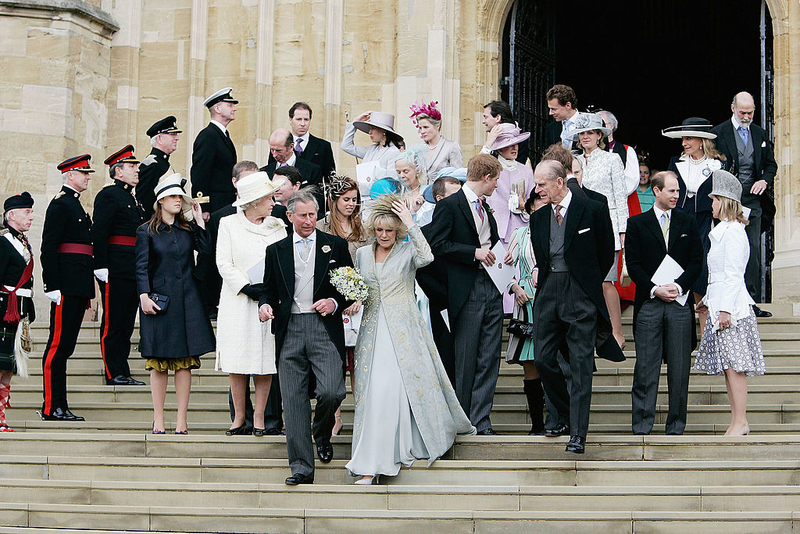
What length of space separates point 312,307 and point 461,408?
1.16m

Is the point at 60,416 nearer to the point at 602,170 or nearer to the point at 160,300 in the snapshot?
the point at 160,300

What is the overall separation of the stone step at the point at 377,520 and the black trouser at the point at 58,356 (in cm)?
191

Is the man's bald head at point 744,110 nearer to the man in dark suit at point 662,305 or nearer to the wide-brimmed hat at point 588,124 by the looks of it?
the wide-brimmed hat at point 588,124

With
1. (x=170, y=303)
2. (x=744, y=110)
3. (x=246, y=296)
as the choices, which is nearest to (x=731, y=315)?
(x=744, y=110)

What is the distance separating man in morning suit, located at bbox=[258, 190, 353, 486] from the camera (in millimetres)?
7895

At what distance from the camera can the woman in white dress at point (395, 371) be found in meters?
7.86

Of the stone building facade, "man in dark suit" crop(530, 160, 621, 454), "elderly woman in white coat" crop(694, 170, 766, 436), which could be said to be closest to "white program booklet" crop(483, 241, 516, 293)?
"man in dark suit" crop(530, 160, 621, 454)

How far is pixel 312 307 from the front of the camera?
26.5 feet

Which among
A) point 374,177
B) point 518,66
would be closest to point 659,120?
point 518,66

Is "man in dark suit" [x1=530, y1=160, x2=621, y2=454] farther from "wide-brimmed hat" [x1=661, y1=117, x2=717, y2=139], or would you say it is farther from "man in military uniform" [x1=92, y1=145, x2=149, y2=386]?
"man in military uniform" [x1=92, y1=145, x2=149, y2=386]

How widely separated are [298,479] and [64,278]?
3223mm

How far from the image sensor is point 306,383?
26.4 ft

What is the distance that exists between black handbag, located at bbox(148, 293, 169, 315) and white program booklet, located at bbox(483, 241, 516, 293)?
2.26 meters

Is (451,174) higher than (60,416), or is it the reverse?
(451,174)
